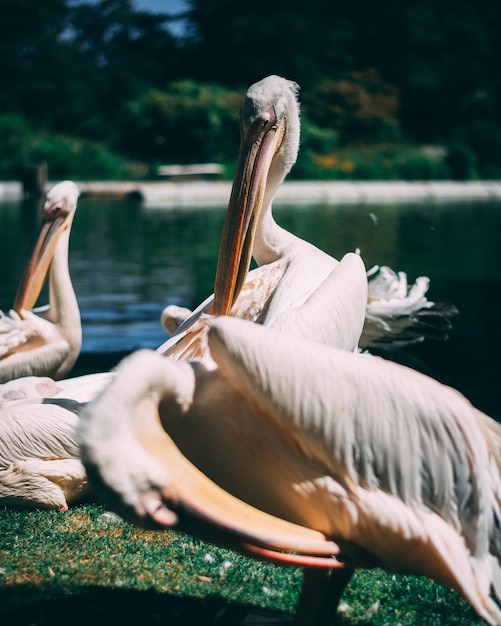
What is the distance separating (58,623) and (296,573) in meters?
0.82

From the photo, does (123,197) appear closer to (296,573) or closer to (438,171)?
(438,171)

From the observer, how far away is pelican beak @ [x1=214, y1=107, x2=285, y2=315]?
346cm

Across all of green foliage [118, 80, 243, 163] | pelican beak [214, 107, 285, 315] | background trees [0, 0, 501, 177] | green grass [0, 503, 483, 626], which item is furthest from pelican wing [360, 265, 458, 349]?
green foliage [118, 80, 243, 163]

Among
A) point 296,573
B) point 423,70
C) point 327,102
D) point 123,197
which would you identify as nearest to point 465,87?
point 423,70

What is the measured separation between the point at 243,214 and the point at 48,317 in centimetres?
208

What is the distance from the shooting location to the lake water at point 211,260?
676 cm

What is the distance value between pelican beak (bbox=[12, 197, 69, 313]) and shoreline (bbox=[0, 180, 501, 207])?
51.0 feet

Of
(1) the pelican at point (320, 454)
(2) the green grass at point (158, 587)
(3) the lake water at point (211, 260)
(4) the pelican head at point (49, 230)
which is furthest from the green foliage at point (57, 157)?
(1) the pelican at point (320, 454)

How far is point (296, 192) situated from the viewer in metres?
23.1

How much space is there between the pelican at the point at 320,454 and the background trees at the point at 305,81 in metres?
26.2

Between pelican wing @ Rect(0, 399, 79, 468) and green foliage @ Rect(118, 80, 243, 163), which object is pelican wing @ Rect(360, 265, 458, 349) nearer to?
pelican wing @ Rect(0, 399, 79, 468)

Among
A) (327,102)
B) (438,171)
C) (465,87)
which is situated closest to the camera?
(438,171)

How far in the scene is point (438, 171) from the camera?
28156mm

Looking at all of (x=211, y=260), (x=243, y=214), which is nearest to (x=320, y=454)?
(x=243, y=214)
